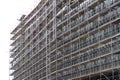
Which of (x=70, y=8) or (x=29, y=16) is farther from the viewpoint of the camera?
(x=29, y=16)

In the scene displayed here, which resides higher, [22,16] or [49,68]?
[22,16]

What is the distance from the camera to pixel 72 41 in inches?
1593

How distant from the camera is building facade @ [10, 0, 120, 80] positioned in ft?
109

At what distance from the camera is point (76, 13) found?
40.2m

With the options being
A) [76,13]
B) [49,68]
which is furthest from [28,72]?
[76,13]

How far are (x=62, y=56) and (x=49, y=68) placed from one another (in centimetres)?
531

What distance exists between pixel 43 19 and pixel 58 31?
8.03 m

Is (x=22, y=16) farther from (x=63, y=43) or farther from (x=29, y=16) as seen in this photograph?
(x=63, y=43)

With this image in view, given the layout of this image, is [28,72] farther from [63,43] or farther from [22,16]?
[63,43]

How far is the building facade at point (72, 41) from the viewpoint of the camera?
33.1 m

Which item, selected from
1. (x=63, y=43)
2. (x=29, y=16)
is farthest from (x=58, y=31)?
(x=29, y=16)

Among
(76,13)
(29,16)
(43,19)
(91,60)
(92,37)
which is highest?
(29,16)

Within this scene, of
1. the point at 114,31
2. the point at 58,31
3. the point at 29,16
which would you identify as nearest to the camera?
the point at 114,31

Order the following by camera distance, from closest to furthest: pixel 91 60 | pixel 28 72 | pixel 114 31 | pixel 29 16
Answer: pixel 114 31, pixel 91 60, pixel 28 72, pixel 29 16
